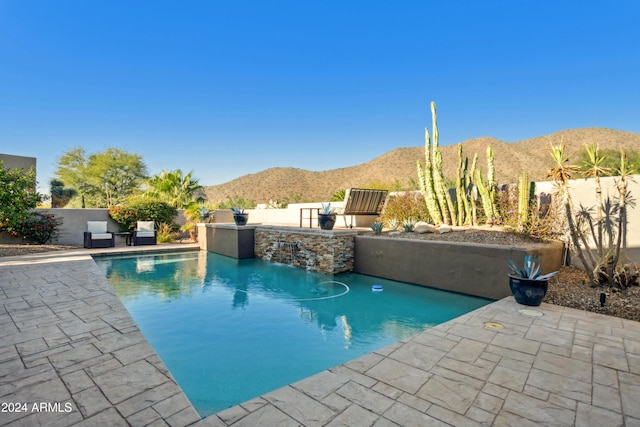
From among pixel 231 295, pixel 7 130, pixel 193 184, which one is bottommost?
pixel 231 295

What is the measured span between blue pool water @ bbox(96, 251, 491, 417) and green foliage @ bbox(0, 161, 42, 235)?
430cm

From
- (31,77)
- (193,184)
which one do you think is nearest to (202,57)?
(193,184)

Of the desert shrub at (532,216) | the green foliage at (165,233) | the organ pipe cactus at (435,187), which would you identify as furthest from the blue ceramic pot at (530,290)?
the green foliage at (165,233)

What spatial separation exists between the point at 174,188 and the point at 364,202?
40.7ft

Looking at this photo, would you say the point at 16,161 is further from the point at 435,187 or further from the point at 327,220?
the point at 435,187

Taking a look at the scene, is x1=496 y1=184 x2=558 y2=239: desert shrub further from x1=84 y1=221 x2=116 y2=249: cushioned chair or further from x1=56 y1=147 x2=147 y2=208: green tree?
x1=56 y1=147 x2=147 y2=208: green tree

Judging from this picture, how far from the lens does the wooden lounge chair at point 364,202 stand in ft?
29.7

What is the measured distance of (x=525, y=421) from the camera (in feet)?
6.31

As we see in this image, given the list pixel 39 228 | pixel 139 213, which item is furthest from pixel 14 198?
pixel 139 213

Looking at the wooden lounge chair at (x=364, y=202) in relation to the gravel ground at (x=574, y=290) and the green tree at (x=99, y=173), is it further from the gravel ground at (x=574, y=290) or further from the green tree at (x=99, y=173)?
the green tree at (x=99, y=173)

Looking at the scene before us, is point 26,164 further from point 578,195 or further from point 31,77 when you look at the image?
point 578,195

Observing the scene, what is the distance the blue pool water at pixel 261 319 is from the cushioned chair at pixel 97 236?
3.52 meters

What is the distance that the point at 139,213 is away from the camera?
43.2 feet

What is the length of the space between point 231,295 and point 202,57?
12.8 meters
